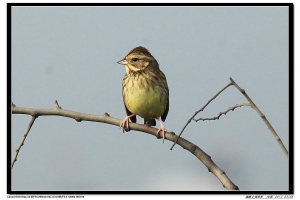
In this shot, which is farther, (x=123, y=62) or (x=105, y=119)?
(x=123, y=62)

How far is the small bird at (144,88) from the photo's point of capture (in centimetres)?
504

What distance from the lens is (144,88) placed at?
16.8 ft

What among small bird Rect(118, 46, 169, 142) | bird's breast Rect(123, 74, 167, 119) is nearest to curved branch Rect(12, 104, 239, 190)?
small bird Rect(118, 46, 169, 142)

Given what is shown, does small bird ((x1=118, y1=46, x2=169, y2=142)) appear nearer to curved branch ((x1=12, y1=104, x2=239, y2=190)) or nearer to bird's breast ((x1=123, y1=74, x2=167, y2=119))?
bird's breast ((x1=123, y1=74, x2=167, y2=119))

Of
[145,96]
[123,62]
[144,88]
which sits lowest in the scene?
[145,96]

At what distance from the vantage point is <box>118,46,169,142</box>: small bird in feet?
16.5

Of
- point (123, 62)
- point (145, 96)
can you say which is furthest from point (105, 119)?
point (123, 62)

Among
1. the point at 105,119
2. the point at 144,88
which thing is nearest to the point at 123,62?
the point at 144,88

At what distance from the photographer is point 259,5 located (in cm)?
439

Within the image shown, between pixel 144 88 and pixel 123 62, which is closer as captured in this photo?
pixel 144 88

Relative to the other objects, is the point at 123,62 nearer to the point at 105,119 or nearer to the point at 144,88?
the point at 144,88

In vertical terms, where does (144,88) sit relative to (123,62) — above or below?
below

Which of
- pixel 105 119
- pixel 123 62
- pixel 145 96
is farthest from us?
pixel 123 62

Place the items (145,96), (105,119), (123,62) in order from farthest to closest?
(123,62), (145,96), (105,119)
